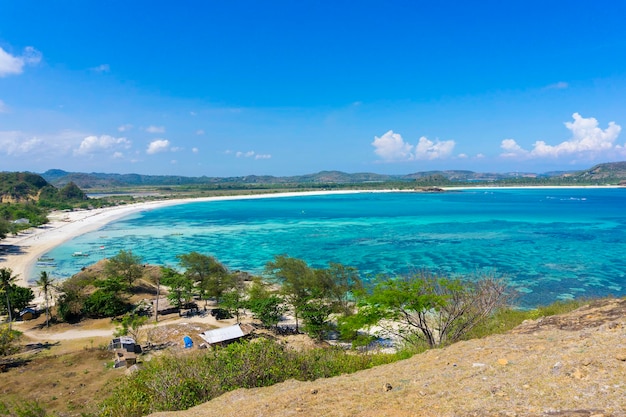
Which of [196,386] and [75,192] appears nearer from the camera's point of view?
[196,386]

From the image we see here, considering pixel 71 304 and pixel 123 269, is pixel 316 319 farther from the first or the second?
pixel 123 269

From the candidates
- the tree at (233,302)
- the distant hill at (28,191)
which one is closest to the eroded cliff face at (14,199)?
the distant hill at (28,191)

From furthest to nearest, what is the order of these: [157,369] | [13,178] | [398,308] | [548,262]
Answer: [13,178] → [548,262] → [398,308] → [157,369]

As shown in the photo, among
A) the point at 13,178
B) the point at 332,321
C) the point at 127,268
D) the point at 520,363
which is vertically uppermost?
the point at 13,178

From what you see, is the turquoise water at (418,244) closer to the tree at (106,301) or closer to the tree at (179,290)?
the tree at (179,290)

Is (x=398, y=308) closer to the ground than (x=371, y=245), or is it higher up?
higher up

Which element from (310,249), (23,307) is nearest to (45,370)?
(23,307)

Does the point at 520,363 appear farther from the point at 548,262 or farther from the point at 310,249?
the point at 310,249

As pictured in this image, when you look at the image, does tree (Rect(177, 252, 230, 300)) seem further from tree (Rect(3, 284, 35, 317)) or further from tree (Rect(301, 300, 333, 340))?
tree (Rect(3, 284, 35, 317))

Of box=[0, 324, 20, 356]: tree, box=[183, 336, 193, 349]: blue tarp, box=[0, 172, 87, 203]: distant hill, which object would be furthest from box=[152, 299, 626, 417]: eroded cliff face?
box=[0, 172, 87, 203]: distant hill

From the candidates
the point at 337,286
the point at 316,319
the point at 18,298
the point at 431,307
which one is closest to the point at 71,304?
the point at 18,298
